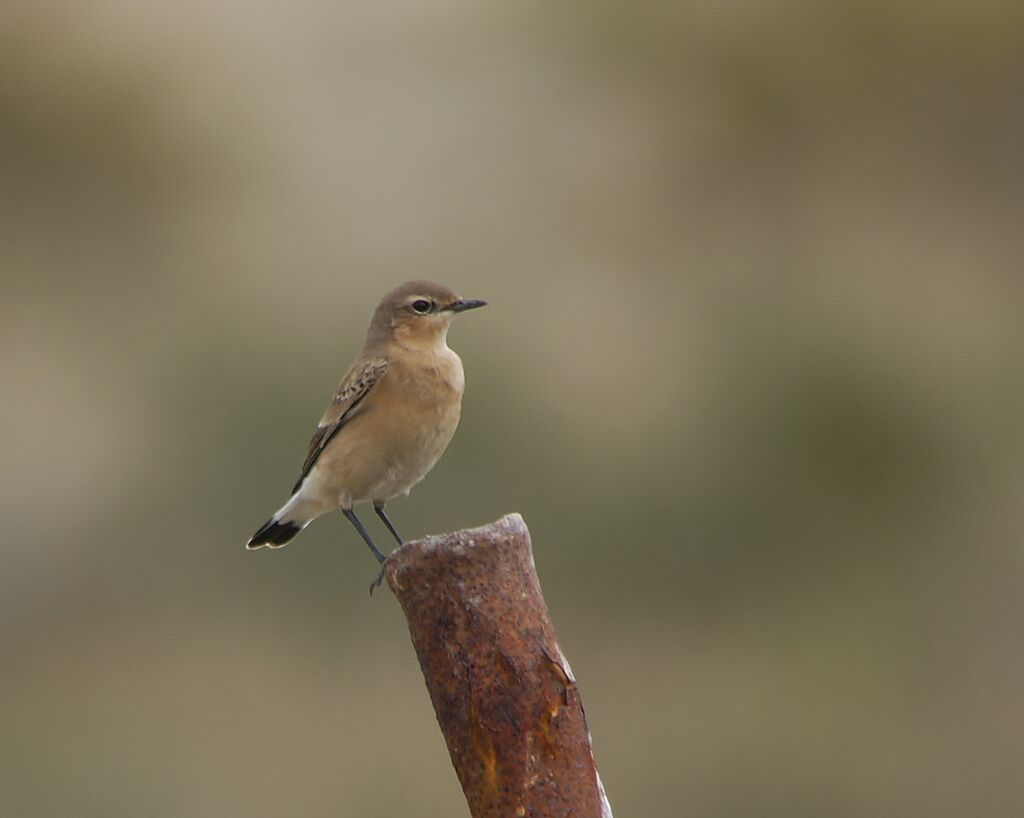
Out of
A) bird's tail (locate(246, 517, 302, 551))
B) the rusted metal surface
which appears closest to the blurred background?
bird's tail (locate(246, 517, 302, 551))

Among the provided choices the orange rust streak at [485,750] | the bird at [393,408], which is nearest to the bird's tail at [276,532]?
the bird at [393,408]

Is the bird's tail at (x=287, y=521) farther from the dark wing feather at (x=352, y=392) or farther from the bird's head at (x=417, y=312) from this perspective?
the bird's head at (x=417, y=312)

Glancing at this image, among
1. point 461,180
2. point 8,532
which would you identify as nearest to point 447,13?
point 461,180

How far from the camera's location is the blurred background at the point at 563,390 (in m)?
16.7

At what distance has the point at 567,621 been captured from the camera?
1798cm

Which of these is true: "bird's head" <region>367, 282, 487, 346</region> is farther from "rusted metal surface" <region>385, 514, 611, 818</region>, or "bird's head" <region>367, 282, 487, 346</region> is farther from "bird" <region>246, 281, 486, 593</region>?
"rusted metal surface" <region>385, 514, 611, 818</region>

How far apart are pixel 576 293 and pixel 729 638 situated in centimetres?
528

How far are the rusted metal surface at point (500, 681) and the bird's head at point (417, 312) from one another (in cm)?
389

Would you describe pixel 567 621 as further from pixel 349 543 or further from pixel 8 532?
pixel 8 532

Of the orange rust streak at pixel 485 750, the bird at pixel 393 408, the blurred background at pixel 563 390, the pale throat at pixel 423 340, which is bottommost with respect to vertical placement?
the blurred background at pixel 563 390

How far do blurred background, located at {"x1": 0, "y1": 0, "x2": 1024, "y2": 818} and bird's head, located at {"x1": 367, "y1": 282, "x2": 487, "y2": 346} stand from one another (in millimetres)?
8692

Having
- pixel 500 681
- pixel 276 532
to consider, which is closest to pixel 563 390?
pixel 276 532

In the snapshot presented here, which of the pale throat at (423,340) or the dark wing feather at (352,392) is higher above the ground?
the pale throat at (423,340)

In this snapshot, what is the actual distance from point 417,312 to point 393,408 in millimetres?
467
